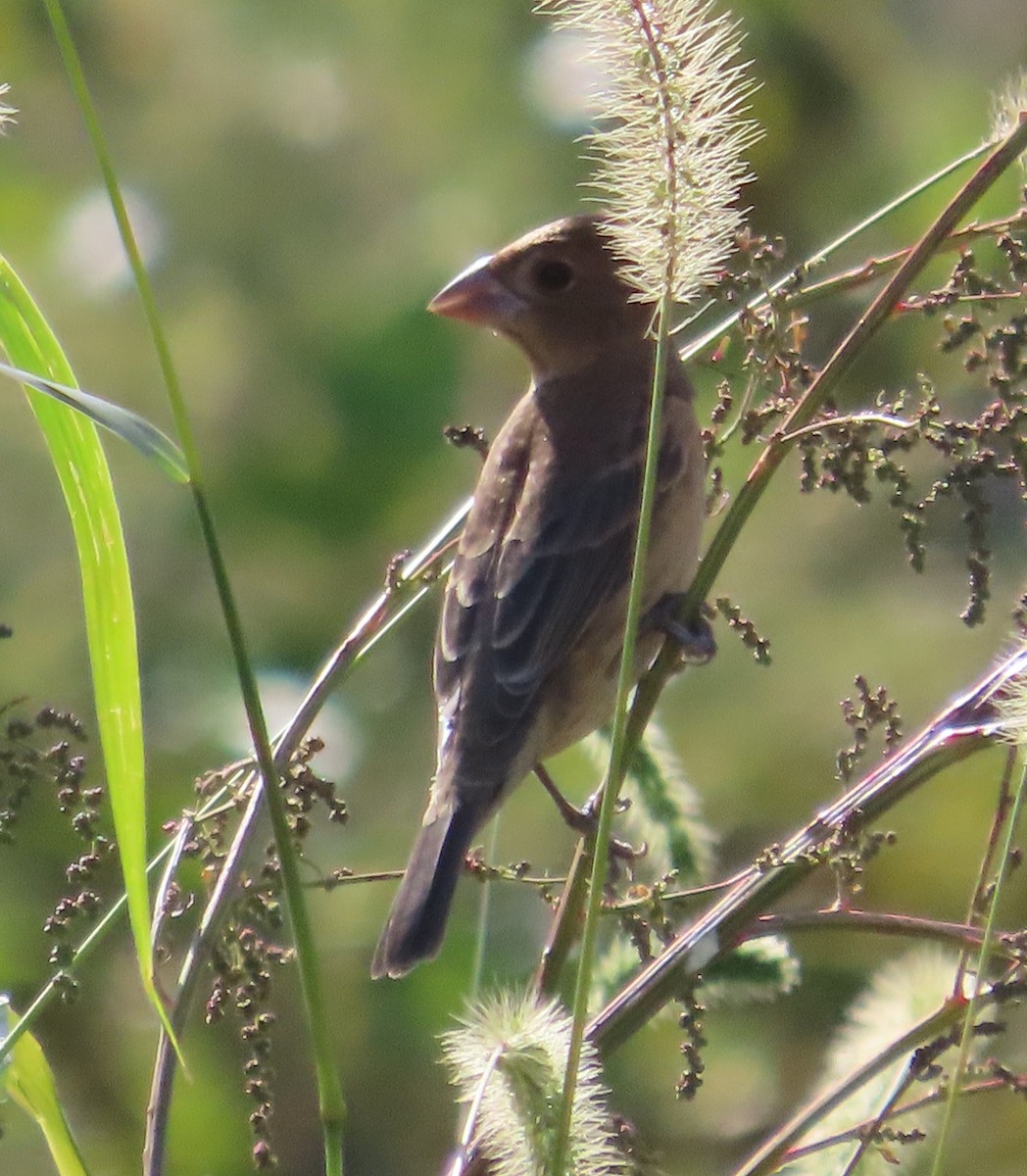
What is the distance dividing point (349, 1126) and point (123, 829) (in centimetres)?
419

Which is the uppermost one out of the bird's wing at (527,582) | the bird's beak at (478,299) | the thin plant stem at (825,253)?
the bird's beak at (478,299)

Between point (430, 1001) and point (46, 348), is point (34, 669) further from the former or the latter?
point (46, 348)

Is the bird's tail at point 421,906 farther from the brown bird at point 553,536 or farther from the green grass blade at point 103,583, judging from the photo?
the green grass blade at point 103,583

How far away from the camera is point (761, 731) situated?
19.3 ft

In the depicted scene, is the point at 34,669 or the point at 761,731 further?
the point at 761,731

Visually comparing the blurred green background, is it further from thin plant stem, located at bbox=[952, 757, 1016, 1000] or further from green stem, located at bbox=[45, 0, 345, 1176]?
green stem, located at bbox=[45, 0, 345, 1176]

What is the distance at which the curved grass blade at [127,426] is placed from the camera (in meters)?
1.50

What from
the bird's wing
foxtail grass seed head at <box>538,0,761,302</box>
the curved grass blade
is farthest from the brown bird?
the curved grass blade

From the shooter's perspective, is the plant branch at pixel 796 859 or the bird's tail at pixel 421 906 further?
the bird's tail at pixel 421 906

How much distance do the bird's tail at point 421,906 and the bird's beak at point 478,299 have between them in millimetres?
1274

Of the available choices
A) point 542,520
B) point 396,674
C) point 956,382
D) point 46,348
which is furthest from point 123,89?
point 46,348

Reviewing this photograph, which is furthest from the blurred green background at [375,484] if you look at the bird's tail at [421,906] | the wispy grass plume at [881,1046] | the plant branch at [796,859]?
the plant branch at [796,859]

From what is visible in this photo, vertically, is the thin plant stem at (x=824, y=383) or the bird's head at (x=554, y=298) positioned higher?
the bird's head at (x=554, y=298)

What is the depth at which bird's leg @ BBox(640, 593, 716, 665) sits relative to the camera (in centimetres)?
250
